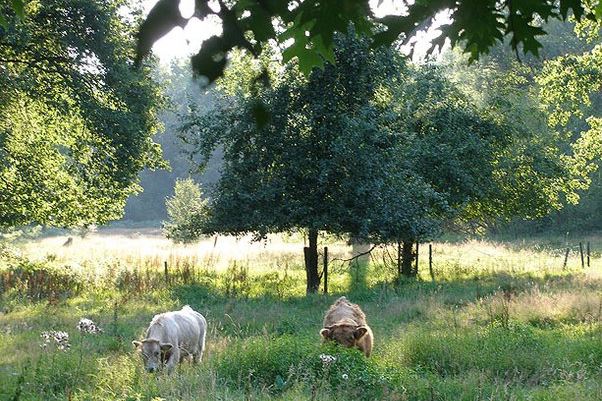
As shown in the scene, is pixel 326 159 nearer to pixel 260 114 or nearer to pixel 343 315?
pixel 343 315

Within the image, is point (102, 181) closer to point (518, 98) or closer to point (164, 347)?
point (164, 347)

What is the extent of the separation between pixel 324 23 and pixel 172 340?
8.42 meters

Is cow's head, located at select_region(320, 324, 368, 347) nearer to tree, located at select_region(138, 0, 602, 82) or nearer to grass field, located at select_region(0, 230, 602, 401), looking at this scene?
grass field, located at select_region(0, 230, 602, 401)

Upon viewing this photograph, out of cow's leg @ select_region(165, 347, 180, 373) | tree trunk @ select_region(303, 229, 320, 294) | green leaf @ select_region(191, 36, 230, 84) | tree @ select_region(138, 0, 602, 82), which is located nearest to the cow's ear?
cow's leg @ select_region(165, 347, 180, 373)

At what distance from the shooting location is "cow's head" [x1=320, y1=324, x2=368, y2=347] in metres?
10.5

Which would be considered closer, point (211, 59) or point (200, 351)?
point (211, 59)

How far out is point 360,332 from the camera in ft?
34.5

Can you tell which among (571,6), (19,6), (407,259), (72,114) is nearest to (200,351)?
(19,6)

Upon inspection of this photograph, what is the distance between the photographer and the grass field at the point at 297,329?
327 inches

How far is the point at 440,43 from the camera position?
3.60m

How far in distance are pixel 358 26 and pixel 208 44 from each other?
4.66 feet

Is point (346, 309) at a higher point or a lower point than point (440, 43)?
lower

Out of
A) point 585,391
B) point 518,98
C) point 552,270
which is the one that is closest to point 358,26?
point 585,391

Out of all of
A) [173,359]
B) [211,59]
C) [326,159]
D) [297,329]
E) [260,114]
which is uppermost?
[326,159]
